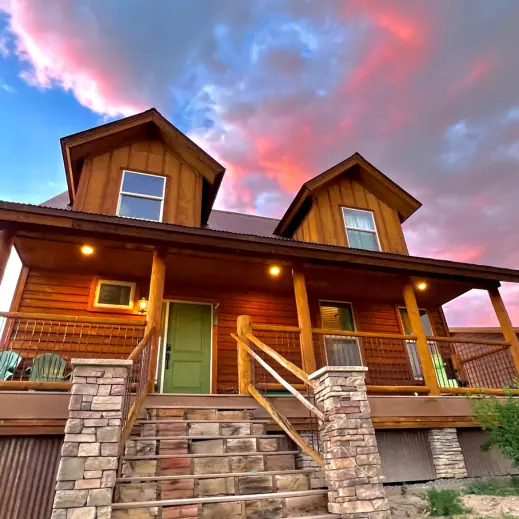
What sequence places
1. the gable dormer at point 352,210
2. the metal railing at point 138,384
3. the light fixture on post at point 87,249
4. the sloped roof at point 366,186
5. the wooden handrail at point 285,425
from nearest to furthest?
the wooden handrail at point 285,425, the metal railing at point 138,384, the light fixture on post at point 87,249, the gable dormer at point 352,210, the sloped roof at point 366,186

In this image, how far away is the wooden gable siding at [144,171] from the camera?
7.39m

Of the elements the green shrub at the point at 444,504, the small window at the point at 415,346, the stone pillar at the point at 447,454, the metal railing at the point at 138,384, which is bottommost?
the green shrub at the point at 444,504

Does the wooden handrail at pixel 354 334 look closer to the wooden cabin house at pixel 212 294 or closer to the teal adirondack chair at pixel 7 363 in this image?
the wooden cabin house at pixel 212 294

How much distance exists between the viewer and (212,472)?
3609 millimetres

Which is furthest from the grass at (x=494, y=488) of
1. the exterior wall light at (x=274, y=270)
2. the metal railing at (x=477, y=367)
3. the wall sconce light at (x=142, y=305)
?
the wall sconce light at (x=142, y=305)

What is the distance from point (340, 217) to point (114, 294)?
5632 millimetres

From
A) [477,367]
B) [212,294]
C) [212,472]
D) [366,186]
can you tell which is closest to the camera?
[212,472]

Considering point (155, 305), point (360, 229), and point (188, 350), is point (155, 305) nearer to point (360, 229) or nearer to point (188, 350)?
point (188, 350)

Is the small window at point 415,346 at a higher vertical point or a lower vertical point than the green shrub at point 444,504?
higher

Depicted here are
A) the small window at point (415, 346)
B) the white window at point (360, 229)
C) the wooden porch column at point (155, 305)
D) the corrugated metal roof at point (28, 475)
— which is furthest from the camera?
the white window at point (360, 229)

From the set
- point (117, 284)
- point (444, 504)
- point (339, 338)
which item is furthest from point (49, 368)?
A: point (339, 338)

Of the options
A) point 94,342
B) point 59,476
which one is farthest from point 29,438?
point 94,342

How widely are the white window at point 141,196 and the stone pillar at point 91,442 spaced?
5032 millimetres

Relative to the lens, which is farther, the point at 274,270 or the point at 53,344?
the point at 274,270
